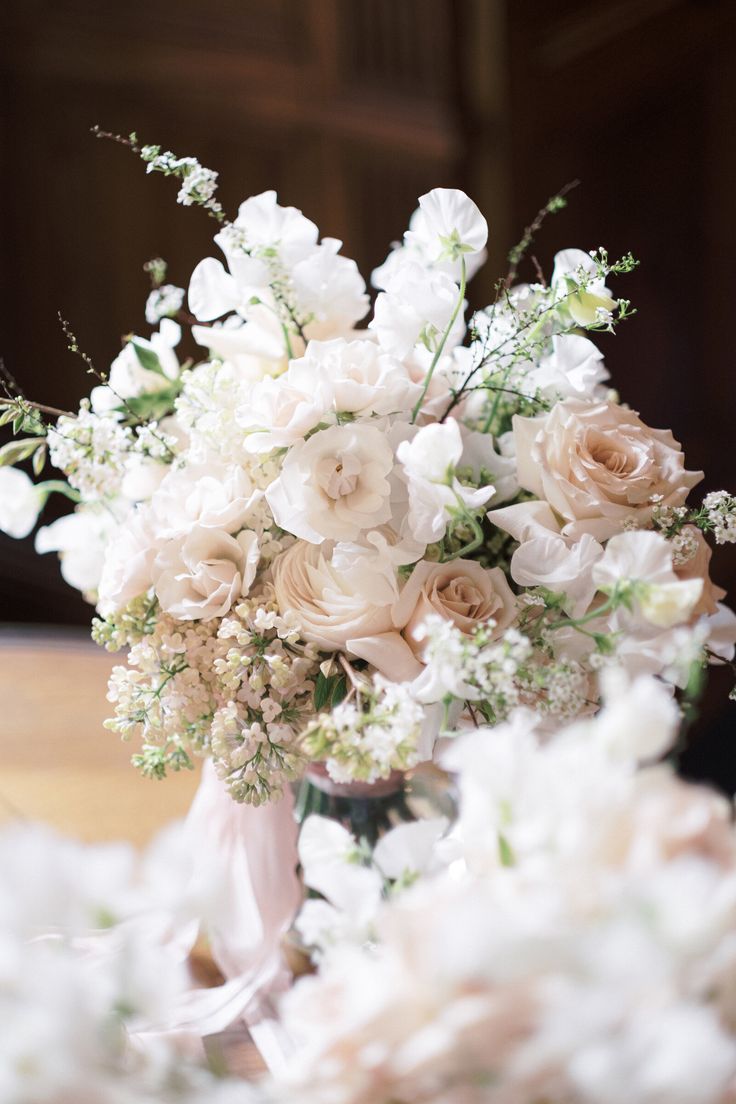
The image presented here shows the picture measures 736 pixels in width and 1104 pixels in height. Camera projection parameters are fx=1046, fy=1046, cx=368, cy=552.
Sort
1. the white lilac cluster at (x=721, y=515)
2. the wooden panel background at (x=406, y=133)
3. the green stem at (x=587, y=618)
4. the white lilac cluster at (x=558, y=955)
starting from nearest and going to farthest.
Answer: the white lilac cluster at (x=558, y=955) → the green stem at (x=587, y=618) → the white lilac cluster at (x=721, y=515) → the wooden panel background at (x=406, y=133)

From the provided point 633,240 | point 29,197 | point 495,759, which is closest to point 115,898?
point 495,759

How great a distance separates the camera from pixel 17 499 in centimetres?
89

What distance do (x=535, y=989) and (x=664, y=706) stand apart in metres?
0.11

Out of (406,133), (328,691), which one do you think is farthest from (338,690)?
(406,133)

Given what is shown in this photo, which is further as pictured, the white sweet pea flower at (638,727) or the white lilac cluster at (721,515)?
the white lilac cluster at (721,515)

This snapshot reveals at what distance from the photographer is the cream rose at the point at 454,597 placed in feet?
2.26

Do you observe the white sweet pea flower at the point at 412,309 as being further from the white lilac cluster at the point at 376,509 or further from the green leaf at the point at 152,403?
the green leaf at the point at 152,403

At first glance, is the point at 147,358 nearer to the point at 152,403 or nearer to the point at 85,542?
the point at 152,403

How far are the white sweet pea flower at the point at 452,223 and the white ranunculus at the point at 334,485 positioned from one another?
16cm

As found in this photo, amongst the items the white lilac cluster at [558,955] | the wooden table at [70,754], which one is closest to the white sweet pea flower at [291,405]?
the white lilac cluster at [558,955]

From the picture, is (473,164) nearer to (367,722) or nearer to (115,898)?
(367,722)

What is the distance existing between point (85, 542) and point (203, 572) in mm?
223

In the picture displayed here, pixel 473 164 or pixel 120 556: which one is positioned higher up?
pixel 473 164

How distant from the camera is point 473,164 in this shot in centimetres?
248
